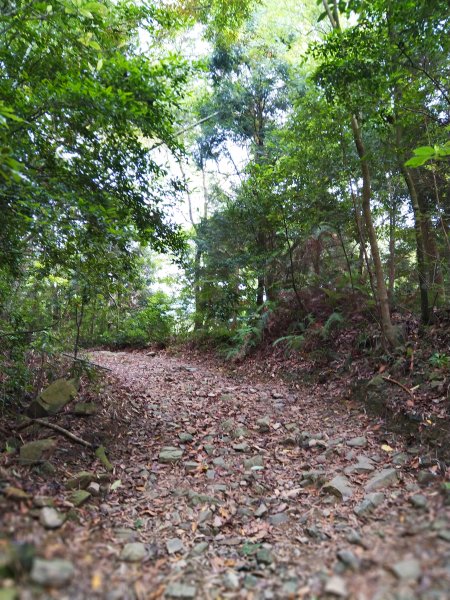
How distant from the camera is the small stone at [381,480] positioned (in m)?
3.56

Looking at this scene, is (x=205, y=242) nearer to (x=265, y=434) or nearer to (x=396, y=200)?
(x=396, y=200)

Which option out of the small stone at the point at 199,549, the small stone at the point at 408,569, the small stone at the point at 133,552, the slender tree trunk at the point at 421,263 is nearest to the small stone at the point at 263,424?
the small stone at the point at 199,549

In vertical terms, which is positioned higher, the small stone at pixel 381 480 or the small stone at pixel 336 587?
the small stone at pixel 381 480

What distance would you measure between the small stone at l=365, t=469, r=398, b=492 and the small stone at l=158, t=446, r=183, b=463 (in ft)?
7.62

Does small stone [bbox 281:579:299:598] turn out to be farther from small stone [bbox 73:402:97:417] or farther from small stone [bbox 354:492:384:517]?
small stone [bbox 73:402:97:417]

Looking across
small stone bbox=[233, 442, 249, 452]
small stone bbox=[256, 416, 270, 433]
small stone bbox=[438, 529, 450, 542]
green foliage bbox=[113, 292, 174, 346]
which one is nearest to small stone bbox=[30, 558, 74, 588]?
small stone bbox=[438, 529, 450, 542]

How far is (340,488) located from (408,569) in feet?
5.91

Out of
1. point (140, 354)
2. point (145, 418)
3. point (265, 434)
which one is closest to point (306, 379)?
point (265, 434)

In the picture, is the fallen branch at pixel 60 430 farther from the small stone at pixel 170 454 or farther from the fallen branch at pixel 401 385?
the fallen branch at pixel 401 385

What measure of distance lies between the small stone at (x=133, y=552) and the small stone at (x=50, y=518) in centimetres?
53

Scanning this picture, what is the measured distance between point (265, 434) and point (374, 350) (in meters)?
2.81

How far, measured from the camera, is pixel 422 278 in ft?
20.4

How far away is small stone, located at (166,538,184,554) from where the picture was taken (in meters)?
2.83

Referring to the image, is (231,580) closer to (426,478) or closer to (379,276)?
(426,478)
